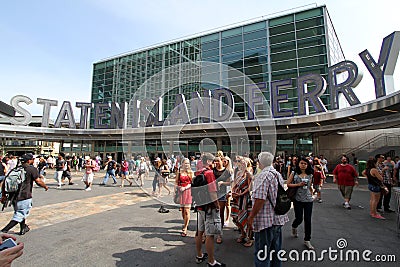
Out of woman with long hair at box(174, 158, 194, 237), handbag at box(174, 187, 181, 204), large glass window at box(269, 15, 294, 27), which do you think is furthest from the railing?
handbag at box(174, 187, 181, 204)

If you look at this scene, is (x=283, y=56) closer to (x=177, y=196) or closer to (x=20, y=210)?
(x=177, y=196)

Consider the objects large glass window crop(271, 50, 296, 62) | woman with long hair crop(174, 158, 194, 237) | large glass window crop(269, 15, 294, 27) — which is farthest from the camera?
large glass window crop(269, 15, 294, 27)

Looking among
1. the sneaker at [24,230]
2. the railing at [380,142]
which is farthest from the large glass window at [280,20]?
the sneaker at [24,230]

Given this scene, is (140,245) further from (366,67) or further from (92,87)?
(92,87)

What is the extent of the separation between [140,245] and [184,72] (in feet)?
58.7

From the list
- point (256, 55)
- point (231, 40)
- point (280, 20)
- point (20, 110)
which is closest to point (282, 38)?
point (280, 20)

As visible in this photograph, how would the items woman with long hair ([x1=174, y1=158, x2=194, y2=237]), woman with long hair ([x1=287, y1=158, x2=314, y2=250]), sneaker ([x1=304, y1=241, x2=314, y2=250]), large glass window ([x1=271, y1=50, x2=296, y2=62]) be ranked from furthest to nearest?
large glass window ([x1=271, y1=50, x2=296, y2=62]) → woman with long hair ([x1=174, y1=158, x2=194, y2=237]) → woman with long hair ([x1=287, y1=158, x2=314, y2=250]) → sneaker ([x1=304, y1=241, x2=314, y2=250])

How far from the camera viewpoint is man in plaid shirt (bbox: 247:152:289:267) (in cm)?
257

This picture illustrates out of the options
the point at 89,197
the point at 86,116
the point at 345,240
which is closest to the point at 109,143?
the point at 86,116

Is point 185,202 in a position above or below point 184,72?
below

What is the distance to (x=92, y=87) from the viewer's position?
1355 inches

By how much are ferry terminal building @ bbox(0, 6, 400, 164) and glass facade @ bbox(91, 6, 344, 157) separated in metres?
0.09

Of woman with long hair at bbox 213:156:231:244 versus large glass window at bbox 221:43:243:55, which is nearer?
woman with long hair at bbox 213:156:231:244

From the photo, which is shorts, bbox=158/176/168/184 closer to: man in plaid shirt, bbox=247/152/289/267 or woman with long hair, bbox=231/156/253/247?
woman with long hair, bbox=231/156/253/247
